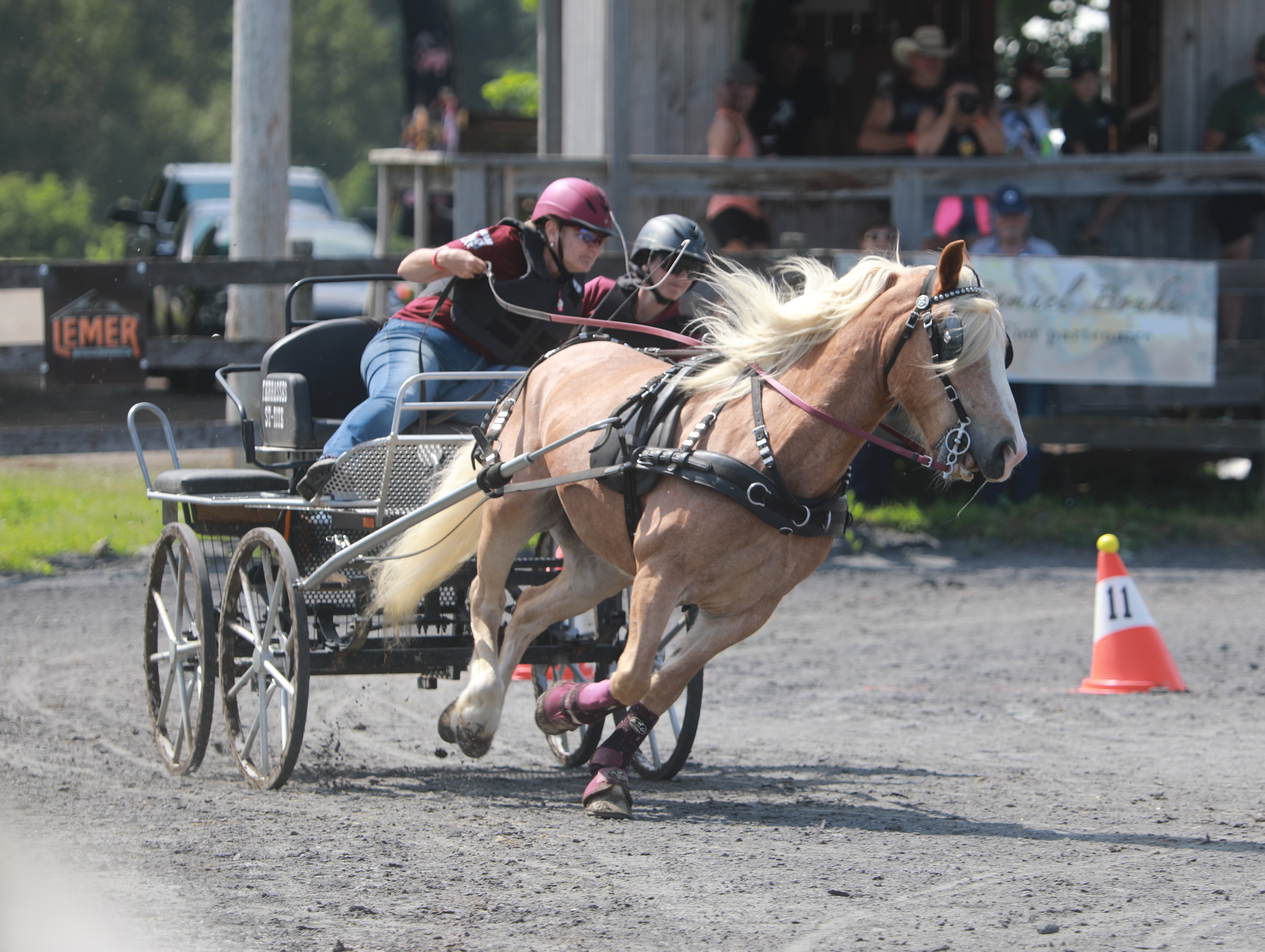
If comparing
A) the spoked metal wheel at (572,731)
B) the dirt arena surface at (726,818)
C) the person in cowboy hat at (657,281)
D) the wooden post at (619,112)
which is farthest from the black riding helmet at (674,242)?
the wooden post at (619,112)

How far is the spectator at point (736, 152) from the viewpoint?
11117mm

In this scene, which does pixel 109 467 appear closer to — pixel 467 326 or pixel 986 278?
pixel 986 278

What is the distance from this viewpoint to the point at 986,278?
10.3 metres

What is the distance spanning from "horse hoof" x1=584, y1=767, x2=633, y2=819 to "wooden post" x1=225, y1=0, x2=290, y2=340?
5751 millimetres

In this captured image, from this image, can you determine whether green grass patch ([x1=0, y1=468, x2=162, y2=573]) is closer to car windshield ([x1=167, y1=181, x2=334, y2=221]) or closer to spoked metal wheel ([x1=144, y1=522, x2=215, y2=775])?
spoked metal wheel ([x1=144, y1=522, x2=215, y2=775])

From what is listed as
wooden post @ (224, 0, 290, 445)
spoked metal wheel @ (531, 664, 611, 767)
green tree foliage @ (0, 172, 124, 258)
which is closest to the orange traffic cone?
spoked metal wheel @ (531, 664, 611, 767)

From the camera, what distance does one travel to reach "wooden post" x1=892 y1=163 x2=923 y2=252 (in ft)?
36.3

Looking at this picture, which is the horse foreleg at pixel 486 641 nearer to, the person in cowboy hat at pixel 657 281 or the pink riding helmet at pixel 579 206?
the person in cowboy hat at pixel 657 281

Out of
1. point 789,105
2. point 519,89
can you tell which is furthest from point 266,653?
point 519,89

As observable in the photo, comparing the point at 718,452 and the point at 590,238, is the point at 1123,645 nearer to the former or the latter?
the point at 590,238

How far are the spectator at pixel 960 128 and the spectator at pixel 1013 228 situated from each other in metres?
0.88

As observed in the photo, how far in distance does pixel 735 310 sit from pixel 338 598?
6.80ft

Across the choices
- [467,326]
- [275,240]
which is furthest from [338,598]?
[275,240]

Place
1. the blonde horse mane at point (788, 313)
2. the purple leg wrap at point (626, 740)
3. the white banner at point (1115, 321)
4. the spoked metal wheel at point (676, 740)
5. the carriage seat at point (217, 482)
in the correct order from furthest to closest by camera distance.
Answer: the white banner at point (1115, 321), the carriage seat at point (217, 482), the spoked metal wheel at point (676, 740), the purple leg wrap at point (626, 740), the blonde horse mane at point (788, 313)
